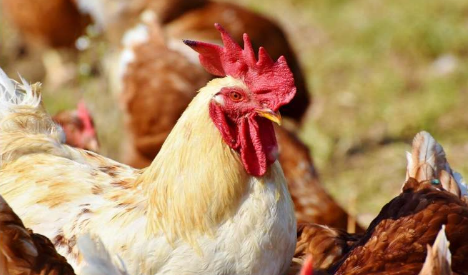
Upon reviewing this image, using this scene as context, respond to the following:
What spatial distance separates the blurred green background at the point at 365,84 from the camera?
633 cm

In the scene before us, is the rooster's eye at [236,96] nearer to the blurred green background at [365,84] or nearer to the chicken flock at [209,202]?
the chicken flock at [209,202]

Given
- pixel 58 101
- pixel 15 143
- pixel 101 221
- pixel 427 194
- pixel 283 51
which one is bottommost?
pixel 101 221

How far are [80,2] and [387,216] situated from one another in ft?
14.9

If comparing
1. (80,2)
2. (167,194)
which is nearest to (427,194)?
(167,194)

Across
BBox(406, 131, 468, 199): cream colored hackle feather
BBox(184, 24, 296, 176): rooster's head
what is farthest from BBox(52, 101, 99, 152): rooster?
BBox(406, 131, 468, 199): cream colored hackle feather

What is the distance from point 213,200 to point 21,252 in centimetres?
68

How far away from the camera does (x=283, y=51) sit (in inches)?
272

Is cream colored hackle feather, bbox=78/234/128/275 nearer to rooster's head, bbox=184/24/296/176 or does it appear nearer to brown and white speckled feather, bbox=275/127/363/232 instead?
rooster's head, bbox=184/24/296/176

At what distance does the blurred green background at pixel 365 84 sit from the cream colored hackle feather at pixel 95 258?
2.79m

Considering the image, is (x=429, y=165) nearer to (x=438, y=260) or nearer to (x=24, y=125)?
(x=438, y=260)

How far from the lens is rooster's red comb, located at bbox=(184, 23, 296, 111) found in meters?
2.87

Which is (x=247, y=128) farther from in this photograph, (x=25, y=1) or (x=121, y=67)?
(x=25, y=1)

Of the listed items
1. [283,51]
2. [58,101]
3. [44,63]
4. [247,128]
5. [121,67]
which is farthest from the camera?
[44,63]

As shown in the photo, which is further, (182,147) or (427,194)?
(427,194)
